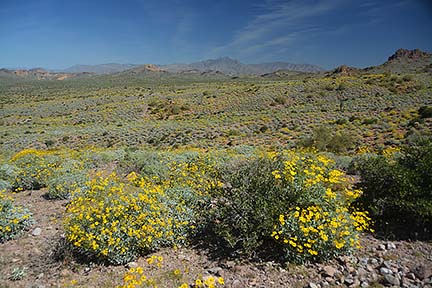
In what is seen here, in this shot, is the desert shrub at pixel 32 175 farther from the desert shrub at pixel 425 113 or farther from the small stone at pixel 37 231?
the desert shrub at pixel 425 113

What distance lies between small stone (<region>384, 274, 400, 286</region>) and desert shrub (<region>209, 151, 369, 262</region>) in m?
0.54

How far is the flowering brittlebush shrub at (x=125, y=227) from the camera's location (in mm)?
4184

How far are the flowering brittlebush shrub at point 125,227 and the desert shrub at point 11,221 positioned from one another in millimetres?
1325

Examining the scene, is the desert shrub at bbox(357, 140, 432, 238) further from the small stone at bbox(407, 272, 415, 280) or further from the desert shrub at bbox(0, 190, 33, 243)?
the desert shrub at bbox(0, 190, 33, 243)

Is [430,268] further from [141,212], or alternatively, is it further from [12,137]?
[12,137]

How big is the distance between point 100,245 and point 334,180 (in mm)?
3962

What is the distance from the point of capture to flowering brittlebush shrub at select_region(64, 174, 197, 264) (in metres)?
4.18

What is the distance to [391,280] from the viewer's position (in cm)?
352

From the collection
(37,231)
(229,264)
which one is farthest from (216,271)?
(37,231)

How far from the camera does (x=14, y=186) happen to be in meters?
7.85

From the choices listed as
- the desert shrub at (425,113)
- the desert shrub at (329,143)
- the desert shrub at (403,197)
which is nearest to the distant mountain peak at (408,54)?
the desert shrub at (425,113)

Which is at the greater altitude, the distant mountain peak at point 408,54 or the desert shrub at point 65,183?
the distant mountain peak at point 408,54

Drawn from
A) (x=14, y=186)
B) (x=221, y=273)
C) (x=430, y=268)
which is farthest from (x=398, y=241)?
(x=14, y=186)

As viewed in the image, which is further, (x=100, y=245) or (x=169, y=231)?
(x=169, y=231)
